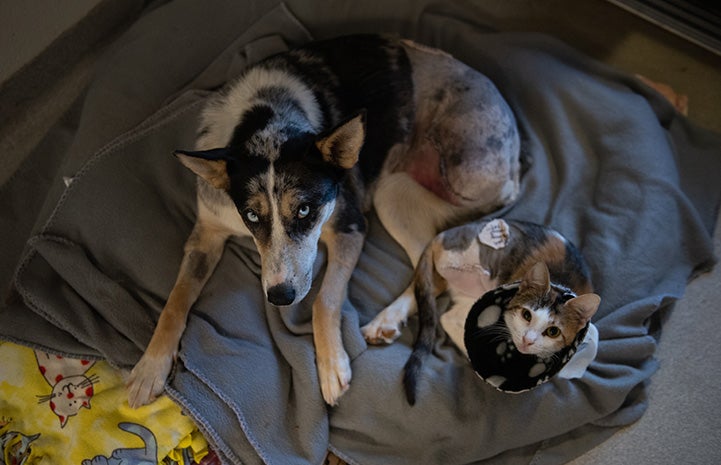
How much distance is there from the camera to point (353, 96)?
272 cm

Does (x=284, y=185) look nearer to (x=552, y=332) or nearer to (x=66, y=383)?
(x=552, y=332)

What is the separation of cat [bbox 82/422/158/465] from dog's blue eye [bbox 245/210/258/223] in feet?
2.96

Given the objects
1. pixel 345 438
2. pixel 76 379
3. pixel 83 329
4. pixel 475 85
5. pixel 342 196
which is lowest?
pixel 345 438

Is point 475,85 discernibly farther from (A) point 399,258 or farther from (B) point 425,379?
(B) point 425,379

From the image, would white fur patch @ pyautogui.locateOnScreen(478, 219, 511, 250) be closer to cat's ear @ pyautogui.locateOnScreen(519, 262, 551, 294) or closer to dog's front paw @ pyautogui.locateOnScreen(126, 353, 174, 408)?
cat's ear @ pyautogui.locateOnScreen(519, 262, 551, 294)

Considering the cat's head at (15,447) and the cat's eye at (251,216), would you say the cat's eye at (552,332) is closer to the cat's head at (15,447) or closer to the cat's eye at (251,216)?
the cat's eye at (251,216)

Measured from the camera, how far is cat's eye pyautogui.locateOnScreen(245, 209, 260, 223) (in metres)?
2.14

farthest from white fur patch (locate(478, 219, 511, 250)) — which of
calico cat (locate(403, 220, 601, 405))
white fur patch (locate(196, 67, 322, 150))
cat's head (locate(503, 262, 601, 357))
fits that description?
white fur patch (locate(196, 67, 322, 150))

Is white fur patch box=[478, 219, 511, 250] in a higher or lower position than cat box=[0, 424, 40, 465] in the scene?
higher

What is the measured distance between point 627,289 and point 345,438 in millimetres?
1334

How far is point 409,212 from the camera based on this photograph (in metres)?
2.85

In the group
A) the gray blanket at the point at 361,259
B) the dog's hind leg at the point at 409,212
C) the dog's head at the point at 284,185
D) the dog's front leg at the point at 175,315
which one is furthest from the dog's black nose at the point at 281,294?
the dog's hind leg at the point at 409,212

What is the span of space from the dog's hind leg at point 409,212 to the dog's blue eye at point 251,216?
0.76 m

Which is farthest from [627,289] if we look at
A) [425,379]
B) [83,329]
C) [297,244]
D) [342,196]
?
[83,329]
